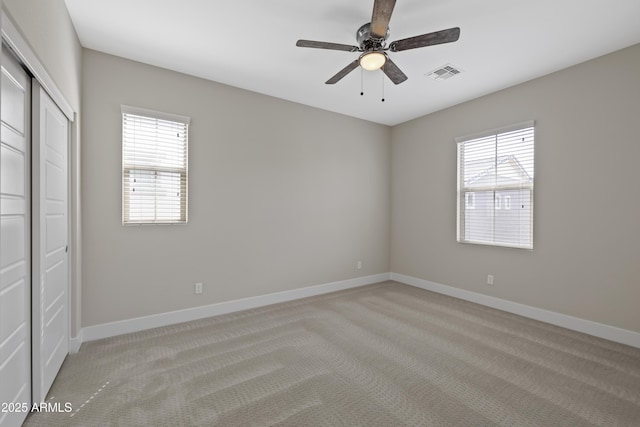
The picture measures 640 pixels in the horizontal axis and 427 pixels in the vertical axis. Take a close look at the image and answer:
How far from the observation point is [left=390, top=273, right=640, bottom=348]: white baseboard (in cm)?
289

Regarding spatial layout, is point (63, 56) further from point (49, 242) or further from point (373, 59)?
point (373, 59)

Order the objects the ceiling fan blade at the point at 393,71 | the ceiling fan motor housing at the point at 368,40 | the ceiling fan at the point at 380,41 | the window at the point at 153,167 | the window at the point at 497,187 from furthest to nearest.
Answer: the window at the point at 497,187
the window at the point at 153,167
the ceiling fan blade at the point at 393,71
the ceiling fan motor housing at the point at 368,40
the ceiling fan at the point at 380,41

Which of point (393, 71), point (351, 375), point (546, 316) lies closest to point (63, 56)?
point (393, 71)

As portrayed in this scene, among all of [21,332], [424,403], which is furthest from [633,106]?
[21,332]

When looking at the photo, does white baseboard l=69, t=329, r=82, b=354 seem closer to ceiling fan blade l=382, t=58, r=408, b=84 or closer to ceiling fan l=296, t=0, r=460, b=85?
ceiling fan l=296, t=0, r=460, b=85

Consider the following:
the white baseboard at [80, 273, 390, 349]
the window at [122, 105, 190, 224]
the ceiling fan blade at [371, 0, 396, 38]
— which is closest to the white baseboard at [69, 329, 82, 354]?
the white baseboard at [80, 273, 390, 349]

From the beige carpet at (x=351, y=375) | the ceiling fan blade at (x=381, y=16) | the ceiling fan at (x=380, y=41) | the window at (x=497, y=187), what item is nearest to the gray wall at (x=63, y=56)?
the beige carpet at (x=351, y=375)

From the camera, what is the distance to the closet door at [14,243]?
1.48 m

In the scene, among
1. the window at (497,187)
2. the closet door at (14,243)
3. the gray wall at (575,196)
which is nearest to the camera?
the closet door at (14,243)

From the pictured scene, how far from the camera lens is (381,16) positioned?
1980 mm

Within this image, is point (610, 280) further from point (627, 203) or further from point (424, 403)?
point (424, 403)

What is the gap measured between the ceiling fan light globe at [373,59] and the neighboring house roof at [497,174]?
2439mm

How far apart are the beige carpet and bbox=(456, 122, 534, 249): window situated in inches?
44.0

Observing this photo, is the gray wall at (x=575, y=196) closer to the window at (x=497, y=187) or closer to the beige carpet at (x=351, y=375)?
the window at (x=497, y=187)
